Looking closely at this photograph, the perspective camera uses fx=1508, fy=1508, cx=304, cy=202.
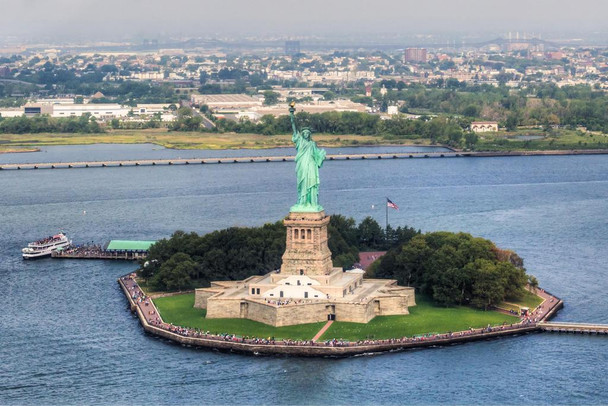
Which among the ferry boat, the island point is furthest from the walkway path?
the ferry boat

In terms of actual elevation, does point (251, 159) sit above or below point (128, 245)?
below

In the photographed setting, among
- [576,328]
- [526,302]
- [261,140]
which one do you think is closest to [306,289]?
[526,302]

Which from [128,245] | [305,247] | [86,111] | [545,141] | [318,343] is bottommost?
[86,111]

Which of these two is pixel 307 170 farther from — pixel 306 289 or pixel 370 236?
pixel 370 236

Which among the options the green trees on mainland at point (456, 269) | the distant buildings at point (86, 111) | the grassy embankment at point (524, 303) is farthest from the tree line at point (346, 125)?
the grassy embankment at point (524, 303)

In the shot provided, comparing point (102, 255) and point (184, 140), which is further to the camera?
point (184, 140)

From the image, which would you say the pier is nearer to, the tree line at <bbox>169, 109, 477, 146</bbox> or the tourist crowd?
the tree line at <bbox>169, 109, 477, 146</bbox>

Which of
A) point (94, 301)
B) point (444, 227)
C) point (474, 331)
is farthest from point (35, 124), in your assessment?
point (474, 331)
